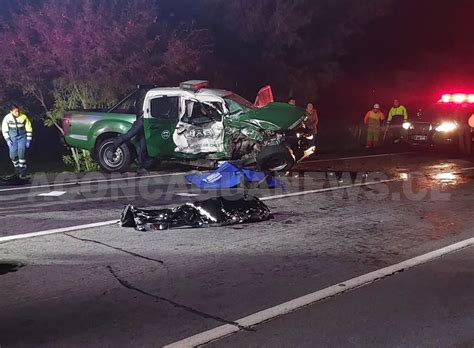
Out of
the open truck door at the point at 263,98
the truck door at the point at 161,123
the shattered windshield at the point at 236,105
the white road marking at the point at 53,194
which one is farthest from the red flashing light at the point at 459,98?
the white road marking at the point at 53,194

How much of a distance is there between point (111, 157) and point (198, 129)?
99.4 inches

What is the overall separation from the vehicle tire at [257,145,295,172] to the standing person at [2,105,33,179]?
213 inches

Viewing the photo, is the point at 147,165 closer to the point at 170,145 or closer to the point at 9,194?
the point at 170,145

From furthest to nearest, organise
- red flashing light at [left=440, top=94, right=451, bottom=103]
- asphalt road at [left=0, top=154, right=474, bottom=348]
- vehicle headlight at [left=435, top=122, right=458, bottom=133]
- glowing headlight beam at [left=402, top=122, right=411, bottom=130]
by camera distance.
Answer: glowing headlight beam at [left=402, top=122, right=411, bottom=130], red flashing light at [left=440, top=94, right=451, bottom=103], vehicle headlight at [left=435, top=122, right=458, bottom=133], asphalt road at [left=0, top=154, right=474, bottom=348]

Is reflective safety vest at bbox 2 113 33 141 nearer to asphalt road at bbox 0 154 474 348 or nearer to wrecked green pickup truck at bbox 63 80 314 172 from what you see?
wrecked green pickup truck at bbox 63 80 314 172

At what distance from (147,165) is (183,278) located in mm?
7775

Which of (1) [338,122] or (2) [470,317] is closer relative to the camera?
(2) [470,317]

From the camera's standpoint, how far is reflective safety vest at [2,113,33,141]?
12.4 metres

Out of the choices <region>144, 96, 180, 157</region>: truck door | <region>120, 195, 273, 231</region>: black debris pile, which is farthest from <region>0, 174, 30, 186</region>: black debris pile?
<region>120, 195, 273, 231</region>: black debris pile

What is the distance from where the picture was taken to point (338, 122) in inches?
1080

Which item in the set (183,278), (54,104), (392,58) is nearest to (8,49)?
(54,104)

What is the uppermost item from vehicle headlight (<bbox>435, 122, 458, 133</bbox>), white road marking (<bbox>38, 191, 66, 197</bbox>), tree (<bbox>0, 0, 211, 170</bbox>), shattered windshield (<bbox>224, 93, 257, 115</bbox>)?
tree (<bbox>0, 0, 211, 170</bbox>)

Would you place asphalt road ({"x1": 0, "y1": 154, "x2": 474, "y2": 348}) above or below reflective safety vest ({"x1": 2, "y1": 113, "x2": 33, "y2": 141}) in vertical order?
below

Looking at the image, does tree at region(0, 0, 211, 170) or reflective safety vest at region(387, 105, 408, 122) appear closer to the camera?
tree at region(0, 0, 211, 170)
